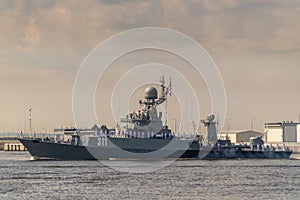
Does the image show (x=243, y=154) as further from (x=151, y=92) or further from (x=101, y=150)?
(x=101, y=150)

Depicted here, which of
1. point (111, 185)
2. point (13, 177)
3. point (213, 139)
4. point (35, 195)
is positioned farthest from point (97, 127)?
point (35, 195)

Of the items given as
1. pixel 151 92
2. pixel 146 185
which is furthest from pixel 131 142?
pixel 146 185

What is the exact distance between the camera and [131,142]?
12719 cm

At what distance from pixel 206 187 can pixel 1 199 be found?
21.0 metres

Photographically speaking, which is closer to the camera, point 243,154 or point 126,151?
point 126,151

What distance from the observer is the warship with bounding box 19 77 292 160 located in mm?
123688

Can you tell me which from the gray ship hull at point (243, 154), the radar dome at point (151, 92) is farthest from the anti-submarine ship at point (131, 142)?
the gray ship hull at point (243, 154)

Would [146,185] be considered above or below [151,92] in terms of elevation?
below

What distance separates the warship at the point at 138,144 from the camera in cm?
12369

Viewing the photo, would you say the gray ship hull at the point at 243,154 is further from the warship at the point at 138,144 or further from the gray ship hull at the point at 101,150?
the gray ship hull at the point at 101,150

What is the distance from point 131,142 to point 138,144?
1674mm

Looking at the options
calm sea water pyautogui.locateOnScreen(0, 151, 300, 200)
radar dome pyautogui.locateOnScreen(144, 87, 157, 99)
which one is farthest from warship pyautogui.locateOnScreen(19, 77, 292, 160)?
calm sea water pyautogui.locateOnScreen(0, 151, 300, 200)

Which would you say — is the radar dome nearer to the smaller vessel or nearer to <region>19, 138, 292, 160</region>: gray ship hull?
<region>19, 138, 292, 160</region>: gray ship hull

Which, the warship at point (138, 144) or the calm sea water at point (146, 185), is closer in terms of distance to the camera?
the calm sea water at point (146, 185)
